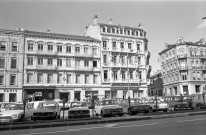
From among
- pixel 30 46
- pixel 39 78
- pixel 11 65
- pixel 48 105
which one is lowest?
A: pixel 48 105

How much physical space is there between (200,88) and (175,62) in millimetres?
9375

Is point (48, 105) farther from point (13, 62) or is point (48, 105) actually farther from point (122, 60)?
point (122, 60)

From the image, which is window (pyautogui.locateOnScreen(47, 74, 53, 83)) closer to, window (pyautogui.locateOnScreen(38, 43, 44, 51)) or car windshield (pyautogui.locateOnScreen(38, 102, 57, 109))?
window (pyautogui.locateOnScreen(38, 43, 44, 51))

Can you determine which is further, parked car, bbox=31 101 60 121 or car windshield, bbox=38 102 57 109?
car windshield, bbox=38 102 57 109

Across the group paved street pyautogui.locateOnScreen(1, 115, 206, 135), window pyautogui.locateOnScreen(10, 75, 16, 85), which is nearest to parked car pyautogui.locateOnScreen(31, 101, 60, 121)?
paved street pyautogui.locateOnScreen(1, 115, 206, 135)

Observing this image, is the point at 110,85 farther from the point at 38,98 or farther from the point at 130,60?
the point at 38,98

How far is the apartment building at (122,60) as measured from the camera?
1816 inches

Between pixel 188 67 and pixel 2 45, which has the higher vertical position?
pixel 2 45

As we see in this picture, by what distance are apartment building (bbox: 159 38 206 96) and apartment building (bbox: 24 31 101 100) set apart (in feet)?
80.0

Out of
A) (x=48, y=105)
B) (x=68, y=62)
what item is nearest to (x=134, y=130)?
(x=48, y=105)

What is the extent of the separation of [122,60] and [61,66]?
13508 mm

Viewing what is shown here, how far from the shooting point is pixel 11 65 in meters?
39.3

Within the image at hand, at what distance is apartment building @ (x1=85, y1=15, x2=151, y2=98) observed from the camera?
46.1m

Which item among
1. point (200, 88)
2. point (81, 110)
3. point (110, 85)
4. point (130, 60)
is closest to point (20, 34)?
point (110, 85)
